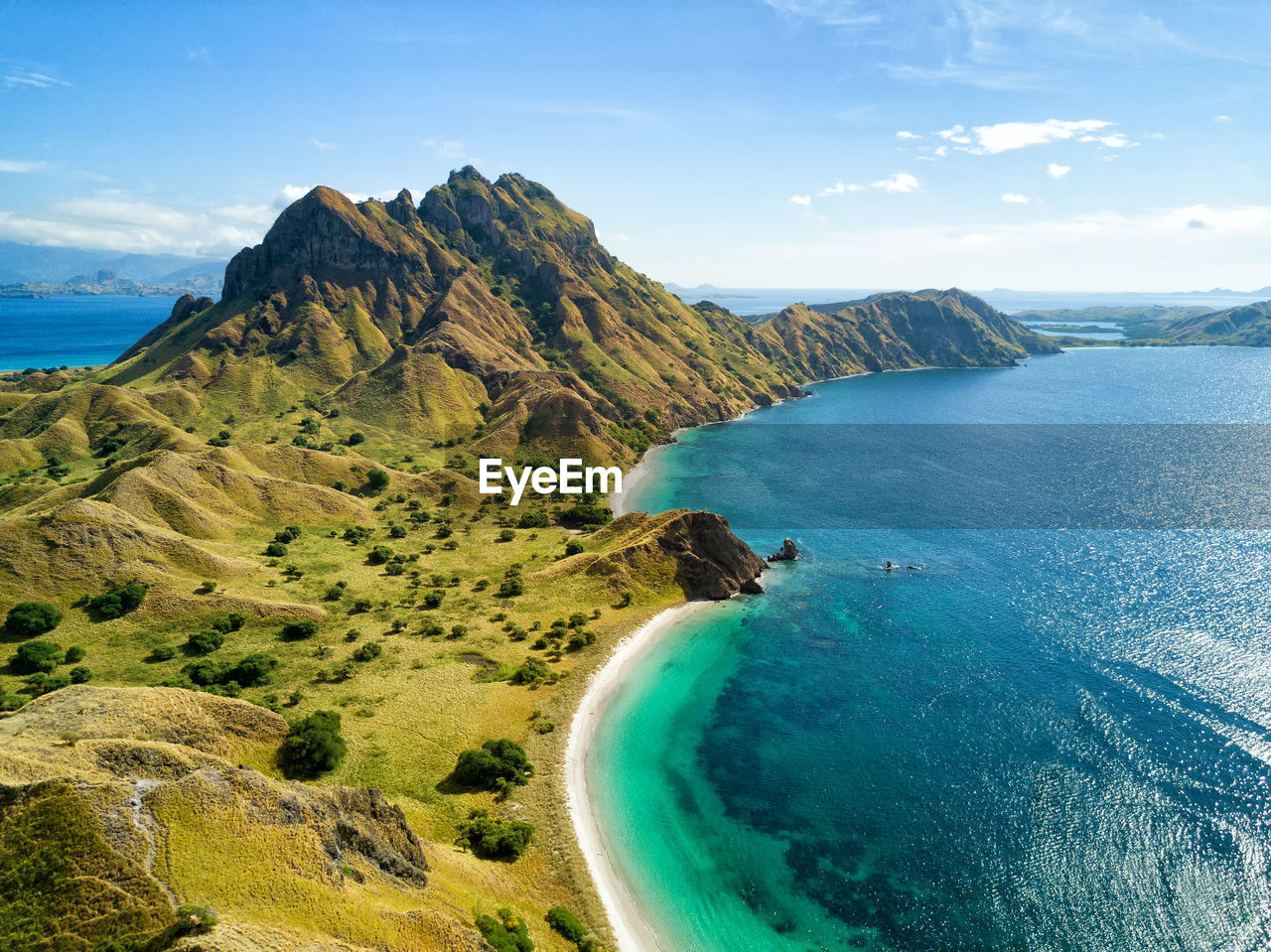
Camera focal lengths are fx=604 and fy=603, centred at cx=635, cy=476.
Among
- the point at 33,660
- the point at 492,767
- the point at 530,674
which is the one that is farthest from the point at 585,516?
the point at 33,660

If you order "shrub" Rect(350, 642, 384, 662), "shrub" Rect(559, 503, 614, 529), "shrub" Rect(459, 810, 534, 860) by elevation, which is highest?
"shrub" Rect(559, 503, 614, 529)

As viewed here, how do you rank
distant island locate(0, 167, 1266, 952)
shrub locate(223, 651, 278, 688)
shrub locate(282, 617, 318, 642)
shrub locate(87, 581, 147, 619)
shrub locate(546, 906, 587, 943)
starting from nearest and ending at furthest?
distant island locate(0, 167, 1266, 952), shrub locate(546, 906, 587, 943), shrub locate(223, 651, 278, 688), shrub locate(87, 581, 147, 619), shrub locate(282, 617, 318, 642)

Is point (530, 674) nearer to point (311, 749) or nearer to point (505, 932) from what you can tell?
point (311, 749)

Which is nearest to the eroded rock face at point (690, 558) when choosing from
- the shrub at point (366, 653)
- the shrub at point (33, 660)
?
the shrub at point (366, 653)

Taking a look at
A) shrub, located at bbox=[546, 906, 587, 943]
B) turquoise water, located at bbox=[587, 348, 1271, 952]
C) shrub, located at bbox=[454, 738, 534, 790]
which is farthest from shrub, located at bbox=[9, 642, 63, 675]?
shrub, located at bbox=[546, 906, 587, 943]

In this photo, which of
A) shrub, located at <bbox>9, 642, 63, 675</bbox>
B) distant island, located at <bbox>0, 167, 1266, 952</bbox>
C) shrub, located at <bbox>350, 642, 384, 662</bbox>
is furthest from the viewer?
shrub, located at <bbox>350, 642, 384, 662</bbox>

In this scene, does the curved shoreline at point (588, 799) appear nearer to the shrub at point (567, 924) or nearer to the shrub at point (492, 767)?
the shrub at point (567, 924)

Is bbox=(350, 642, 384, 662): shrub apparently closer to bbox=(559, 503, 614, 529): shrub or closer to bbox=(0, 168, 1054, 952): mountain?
bbox=(0, 168, 1054, 952): mountain
